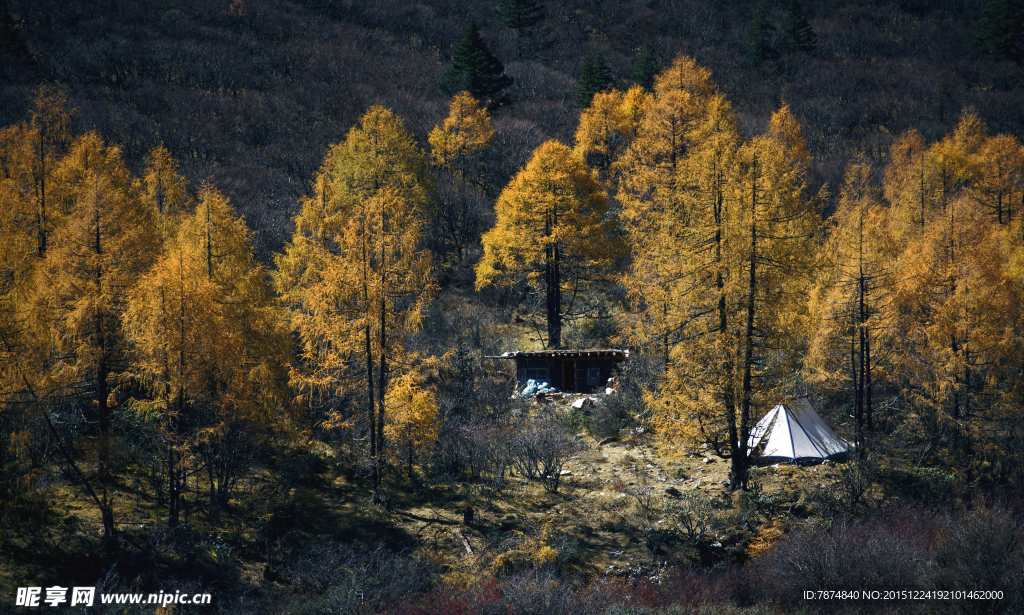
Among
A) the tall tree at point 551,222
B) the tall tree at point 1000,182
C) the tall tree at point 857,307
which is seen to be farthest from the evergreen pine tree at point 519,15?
the tall tree at point 857,307

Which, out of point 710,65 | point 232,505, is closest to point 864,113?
point 710,65

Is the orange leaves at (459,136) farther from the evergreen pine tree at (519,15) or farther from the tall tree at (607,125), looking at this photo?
the evergreen pine tree at (519,15)

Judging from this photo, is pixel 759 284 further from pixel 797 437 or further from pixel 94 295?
pixel 94 295

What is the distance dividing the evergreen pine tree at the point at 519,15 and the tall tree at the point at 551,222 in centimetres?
5834

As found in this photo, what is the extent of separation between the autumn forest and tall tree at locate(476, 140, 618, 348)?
15 cm

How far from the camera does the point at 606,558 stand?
15.7 m

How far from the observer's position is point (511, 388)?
26844 millimetres

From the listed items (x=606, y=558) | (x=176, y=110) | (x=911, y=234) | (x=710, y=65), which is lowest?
(x=606, y=558)

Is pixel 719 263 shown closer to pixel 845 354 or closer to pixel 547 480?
pixel 547 480

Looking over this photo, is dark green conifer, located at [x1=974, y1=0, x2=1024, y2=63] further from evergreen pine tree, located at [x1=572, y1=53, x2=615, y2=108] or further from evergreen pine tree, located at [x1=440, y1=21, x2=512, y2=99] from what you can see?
evergreen pine tree, located at [x1=440, y1=21, x2=512, y2=99]

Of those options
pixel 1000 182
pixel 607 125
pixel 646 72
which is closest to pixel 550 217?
pixel 607 125

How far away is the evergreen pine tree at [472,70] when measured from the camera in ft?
171

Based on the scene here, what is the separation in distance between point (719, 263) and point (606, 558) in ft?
26.5

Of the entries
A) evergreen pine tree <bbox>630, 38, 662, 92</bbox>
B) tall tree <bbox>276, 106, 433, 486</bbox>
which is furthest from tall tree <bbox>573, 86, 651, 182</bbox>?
tall tree <bbox>276, 106, 433, 486</bbox>
